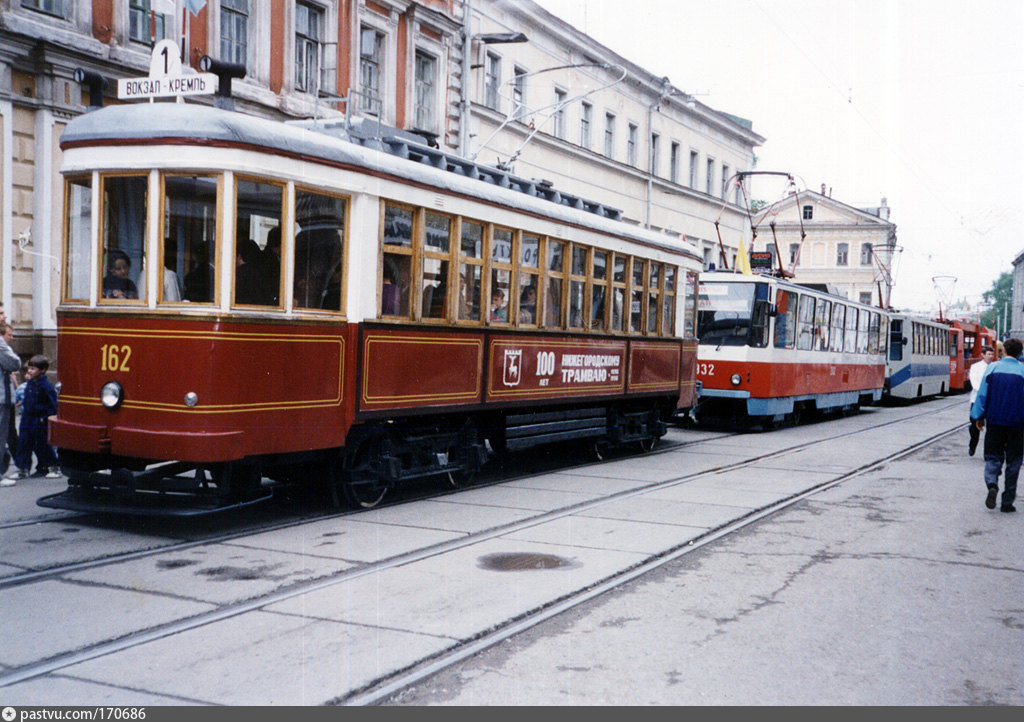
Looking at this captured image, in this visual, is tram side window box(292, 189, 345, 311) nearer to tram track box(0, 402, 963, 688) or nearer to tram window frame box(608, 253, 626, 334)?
tram track box(0, 402, 963, 688)

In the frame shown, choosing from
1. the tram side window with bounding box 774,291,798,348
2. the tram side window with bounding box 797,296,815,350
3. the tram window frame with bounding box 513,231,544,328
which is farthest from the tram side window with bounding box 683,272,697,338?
the tram side window with bounding box 797,296,815,350

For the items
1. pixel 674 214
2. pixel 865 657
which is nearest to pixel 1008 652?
pixel 865 657

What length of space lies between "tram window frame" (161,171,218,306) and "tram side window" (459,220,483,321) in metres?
2.99

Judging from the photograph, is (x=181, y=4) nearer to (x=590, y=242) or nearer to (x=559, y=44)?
(x=590, y=242)

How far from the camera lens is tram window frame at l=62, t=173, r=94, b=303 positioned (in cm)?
827

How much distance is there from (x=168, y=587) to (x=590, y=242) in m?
7.97

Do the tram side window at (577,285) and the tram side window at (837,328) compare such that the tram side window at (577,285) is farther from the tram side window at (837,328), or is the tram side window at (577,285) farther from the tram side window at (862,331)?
the tram side window at (862,331)

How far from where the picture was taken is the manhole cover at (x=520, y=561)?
736 centimetres

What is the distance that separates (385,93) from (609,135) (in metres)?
14.0

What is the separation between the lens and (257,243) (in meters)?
8.30

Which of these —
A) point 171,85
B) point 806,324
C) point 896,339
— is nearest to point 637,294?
point 171,85

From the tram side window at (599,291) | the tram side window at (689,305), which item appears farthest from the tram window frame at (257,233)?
the tram side window at (689,305)

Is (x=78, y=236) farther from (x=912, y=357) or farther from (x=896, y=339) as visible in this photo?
(x=912, y=357)

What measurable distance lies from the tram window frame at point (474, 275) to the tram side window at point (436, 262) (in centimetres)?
23
